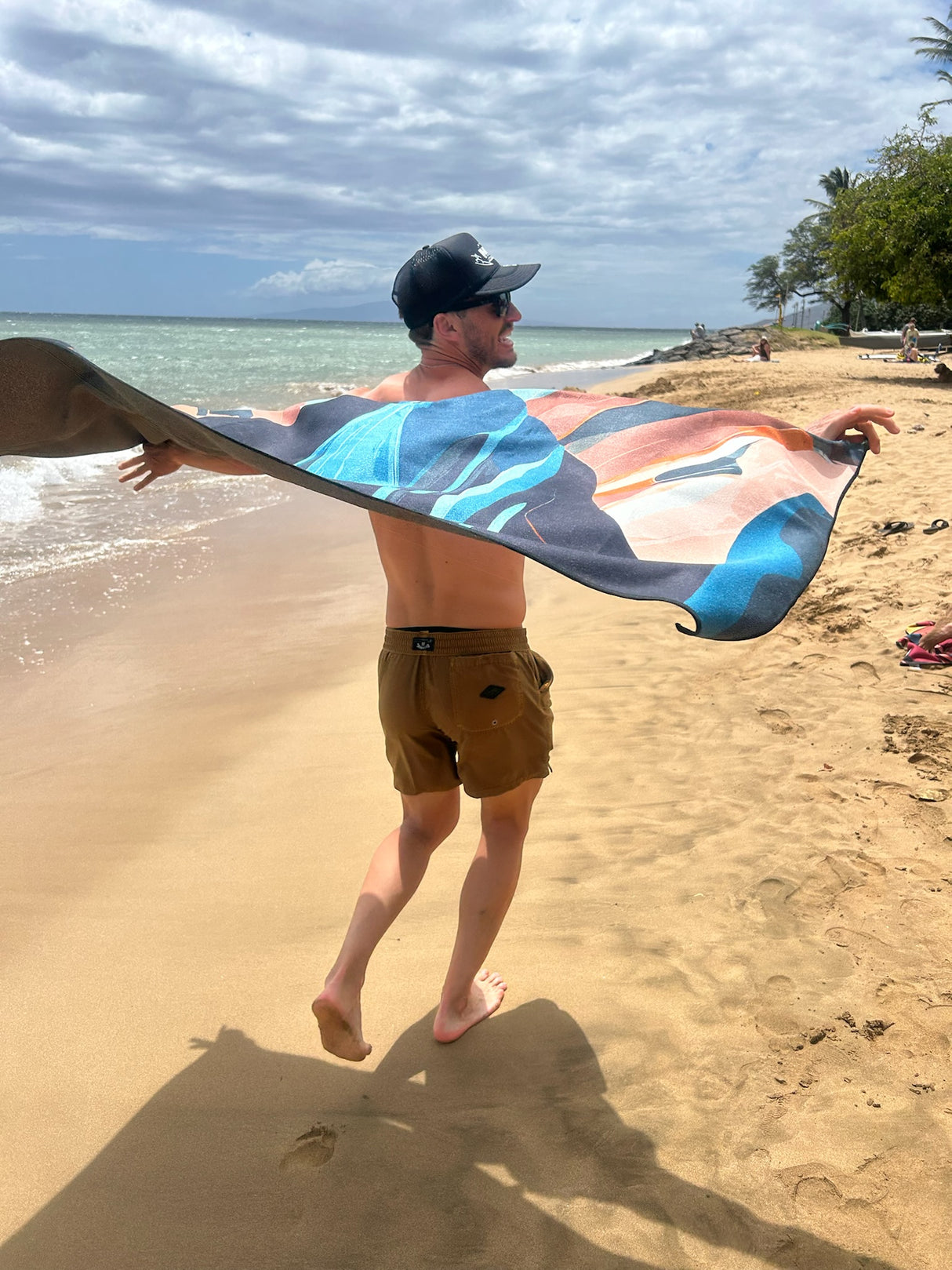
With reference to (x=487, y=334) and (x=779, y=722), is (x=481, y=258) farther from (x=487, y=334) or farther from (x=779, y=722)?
(x=779, y=722)

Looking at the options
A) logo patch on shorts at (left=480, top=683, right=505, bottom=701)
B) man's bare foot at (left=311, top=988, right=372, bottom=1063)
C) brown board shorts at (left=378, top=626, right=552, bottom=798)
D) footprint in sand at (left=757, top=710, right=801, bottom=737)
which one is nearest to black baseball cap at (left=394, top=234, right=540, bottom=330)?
brown board shorts at (left=378, top=626, right=552, bottom=798)

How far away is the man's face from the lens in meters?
2.23

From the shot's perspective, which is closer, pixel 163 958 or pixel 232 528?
pixel 163 958

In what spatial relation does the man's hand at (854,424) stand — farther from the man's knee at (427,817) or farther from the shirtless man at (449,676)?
the man's knee at (427,817)

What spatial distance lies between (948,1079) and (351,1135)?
4.59ft

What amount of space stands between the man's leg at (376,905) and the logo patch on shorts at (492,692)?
0.28m

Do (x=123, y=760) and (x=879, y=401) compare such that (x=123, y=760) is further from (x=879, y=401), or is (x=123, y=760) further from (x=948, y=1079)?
(x=879, y=401)

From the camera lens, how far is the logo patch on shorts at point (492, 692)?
2.12m

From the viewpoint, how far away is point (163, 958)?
2.81 metres

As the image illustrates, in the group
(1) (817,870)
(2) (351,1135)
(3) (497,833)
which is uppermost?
(3) (497,833)

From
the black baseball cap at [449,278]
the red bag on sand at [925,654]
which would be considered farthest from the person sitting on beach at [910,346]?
the black baseball cap at [449,278]

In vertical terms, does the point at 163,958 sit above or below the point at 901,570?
below

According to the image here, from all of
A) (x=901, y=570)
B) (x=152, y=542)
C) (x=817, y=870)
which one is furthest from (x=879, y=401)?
(x=817, y=870)

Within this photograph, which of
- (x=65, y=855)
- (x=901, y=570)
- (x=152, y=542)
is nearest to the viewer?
(x=65, y=855)
